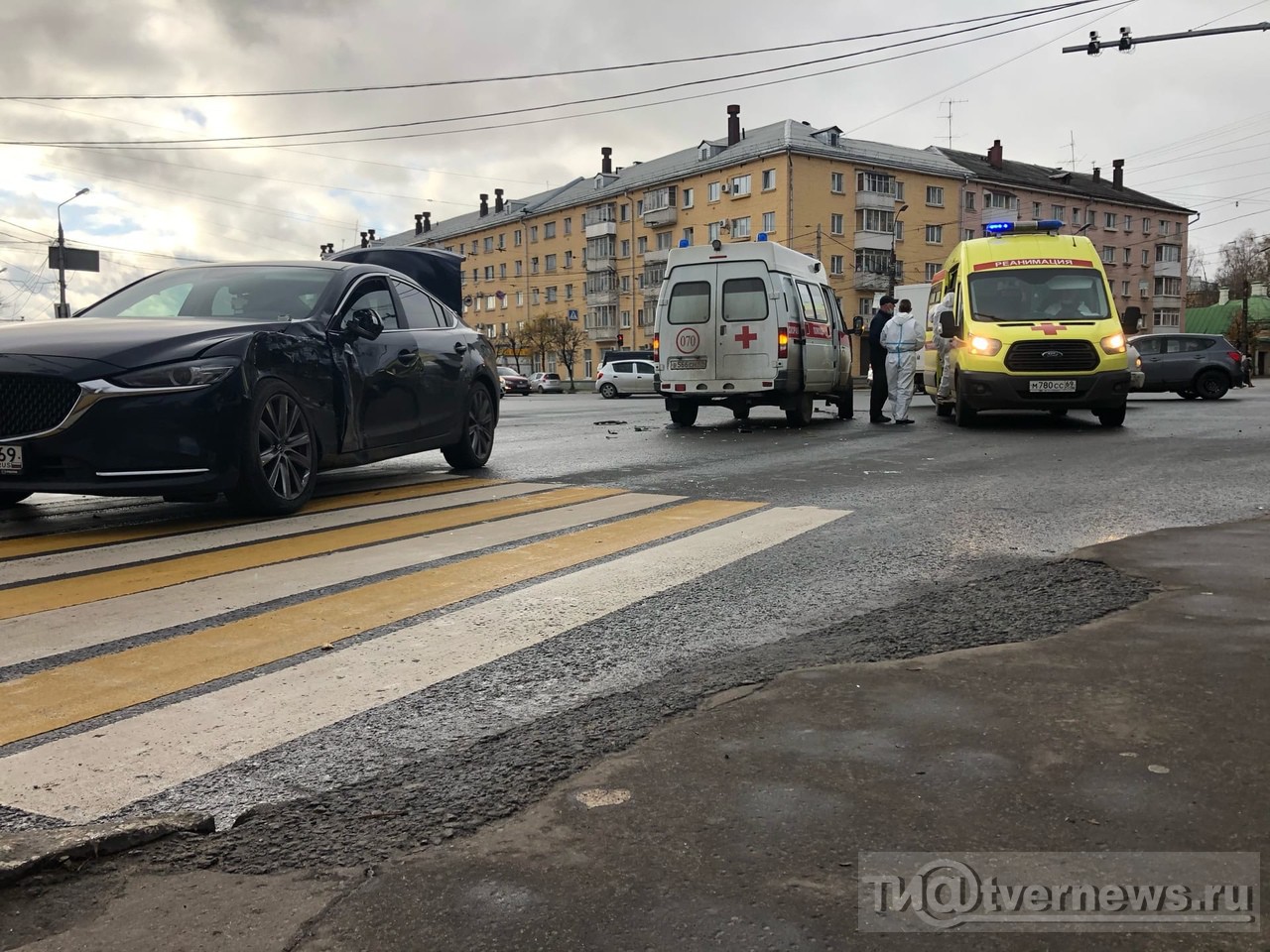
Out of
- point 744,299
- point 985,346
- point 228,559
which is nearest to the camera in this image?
point 228,559

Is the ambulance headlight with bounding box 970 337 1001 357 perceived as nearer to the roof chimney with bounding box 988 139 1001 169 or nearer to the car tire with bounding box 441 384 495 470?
the car tire with bounding box 441 384 495 470

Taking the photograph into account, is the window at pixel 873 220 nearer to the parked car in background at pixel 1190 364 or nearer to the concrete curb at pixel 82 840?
the parked car in background at pixel 1190 364

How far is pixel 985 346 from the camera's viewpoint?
1395cm

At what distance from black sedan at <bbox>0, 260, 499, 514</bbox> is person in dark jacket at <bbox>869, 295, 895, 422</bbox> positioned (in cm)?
934

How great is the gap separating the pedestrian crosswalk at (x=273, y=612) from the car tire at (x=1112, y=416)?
30.1 ft

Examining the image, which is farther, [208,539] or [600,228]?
[600,228]

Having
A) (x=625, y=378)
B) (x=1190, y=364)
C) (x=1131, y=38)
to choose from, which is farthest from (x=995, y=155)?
(x=1131, y=38)

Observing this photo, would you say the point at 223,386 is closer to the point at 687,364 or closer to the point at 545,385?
the point at 687,364

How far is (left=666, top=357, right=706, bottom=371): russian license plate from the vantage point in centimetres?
1533

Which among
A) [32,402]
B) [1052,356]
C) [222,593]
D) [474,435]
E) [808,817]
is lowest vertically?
[808,817]

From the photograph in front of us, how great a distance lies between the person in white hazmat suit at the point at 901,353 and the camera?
1518 centimetres

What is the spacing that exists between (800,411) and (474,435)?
7.58m

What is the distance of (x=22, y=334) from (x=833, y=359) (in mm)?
13265

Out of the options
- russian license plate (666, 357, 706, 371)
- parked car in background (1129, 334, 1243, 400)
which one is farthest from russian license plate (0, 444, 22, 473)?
parked car in background (1129, 334, 1243, 400)
